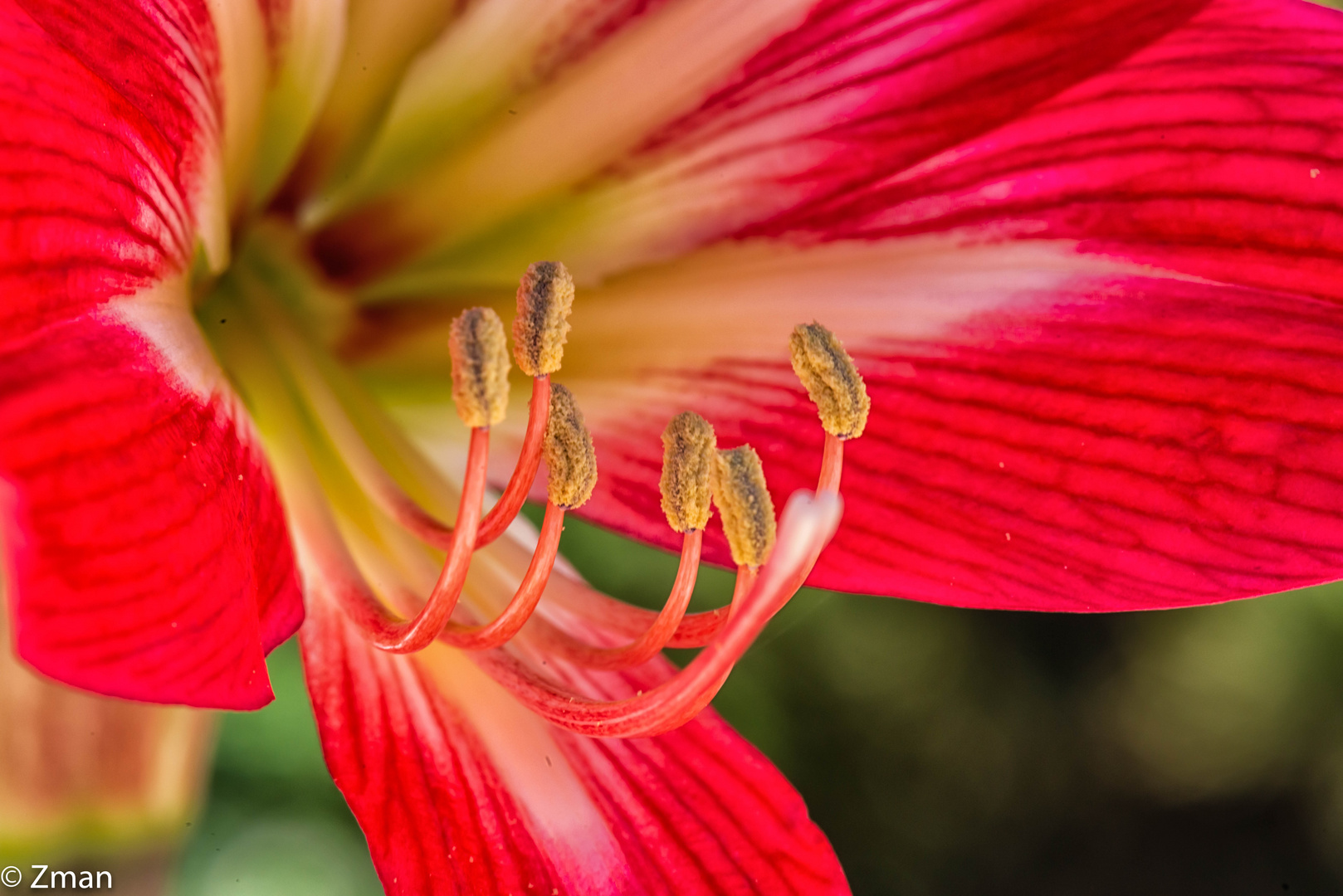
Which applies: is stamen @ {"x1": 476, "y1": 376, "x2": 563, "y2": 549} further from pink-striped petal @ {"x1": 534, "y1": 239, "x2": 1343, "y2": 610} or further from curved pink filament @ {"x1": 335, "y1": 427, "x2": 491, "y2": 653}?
pink-striped petal @ {"x1": 534, "y1": 239, "x2": 1343, "y2": 610}

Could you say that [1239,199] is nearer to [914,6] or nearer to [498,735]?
[914,6]

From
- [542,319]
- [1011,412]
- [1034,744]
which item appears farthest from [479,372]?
[1034,744]

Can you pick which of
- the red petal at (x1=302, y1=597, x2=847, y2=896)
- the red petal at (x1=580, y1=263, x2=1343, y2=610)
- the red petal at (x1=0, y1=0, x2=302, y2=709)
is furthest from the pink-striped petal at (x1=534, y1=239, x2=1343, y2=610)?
the red petal at (x1=0, y1=0, x2=302, y2=709)

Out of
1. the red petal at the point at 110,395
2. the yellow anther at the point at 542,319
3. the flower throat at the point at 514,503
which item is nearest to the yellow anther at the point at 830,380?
the flower throat at the point at 514,503

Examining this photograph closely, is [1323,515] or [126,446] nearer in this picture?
[126,446]

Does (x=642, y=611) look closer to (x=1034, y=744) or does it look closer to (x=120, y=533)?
(x=120, y=533)

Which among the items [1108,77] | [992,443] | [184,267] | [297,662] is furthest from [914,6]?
[297,662]
